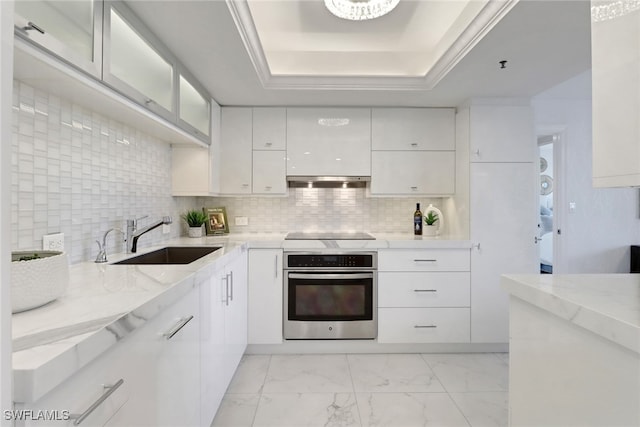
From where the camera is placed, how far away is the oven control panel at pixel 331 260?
2.59 m

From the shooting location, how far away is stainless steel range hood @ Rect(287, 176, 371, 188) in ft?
9.53

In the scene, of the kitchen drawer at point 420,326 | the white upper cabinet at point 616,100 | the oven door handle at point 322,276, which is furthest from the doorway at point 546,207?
the white upper cabinet at point 616,100

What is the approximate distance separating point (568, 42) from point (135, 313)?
244 cm

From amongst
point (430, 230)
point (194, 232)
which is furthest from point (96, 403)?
point (430, 230)

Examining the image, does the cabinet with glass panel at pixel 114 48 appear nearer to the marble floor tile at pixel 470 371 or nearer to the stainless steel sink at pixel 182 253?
the stainless steel sink at pixel 182 253

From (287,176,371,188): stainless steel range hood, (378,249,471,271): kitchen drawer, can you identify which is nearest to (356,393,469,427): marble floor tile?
(378,249,471,271): kitchen drawer

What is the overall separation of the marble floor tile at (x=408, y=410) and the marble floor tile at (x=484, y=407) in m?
0.05

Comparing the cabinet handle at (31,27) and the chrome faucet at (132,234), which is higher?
the cabinet handle at (31,27)

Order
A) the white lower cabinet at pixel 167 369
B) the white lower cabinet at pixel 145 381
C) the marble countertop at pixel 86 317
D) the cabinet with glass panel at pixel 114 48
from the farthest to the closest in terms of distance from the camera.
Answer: the cabinet with glass panel at pixel 114 48
the white lower cabinet at pixel 167 369
the white lower cabinet at pixel 145 381
the marble countertop at pixel 86 317

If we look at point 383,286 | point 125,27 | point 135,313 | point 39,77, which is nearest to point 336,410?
point 383,286

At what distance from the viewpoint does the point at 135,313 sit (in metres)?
0.84

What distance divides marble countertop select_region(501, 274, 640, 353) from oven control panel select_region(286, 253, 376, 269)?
1.42 meters

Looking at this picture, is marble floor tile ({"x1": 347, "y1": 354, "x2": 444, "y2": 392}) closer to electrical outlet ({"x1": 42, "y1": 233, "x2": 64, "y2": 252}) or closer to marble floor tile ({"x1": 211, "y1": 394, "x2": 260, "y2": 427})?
marble floor tile ({"x1": 211, "y1": 394, "x2": 260, "y2": 427})

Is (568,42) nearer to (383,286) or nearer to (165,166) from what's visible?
(383,286)
